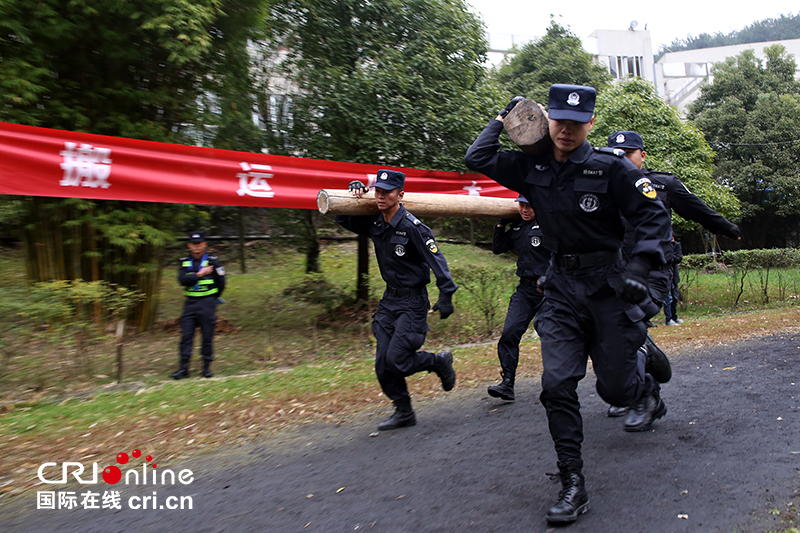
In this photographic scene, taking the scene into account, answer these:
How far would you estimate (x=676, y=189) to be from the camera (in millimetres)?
4855

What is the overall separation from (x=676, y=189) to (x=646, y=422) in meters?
2.01

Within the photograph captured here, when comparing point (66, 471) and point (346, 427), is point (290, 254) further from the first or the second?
point (66, 471)

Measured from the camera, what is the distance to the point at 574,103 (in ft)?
10.6

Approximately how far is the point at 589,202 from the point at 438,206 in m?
3.75

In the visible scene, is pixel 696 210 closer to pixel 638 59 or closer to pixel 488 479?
pixel 488 479

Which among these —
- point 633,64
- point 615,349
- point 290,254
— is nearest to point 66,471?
A: point 615,349

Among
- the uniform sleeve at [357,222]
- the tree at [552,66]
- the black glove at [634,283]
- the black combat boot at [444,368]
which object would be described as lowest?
the black combat boot at [444,368]

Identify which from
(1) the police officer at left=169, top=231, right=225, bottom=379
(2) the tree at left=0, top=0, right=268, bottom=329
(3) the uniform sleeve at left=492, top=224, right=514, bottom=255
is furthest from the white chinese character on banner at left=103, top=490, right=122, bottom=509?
(2) the tree at left=0, top=0, right=268, bottom=329

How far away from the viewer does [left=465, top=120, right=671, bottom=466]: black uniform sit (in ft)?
10.3

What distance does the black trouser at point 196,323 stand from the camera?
6926 mm

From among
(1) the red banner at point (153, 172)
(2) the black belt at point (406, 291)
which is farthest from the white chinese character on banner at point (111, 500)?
(1) the red banner at point (153, 172)

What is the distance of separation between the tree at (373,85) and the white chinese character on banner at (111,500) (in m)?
6.31

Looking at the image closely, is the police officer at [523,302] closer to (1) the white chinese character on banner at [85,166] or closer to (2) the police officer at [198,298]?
(2) the police officer at [198,298]

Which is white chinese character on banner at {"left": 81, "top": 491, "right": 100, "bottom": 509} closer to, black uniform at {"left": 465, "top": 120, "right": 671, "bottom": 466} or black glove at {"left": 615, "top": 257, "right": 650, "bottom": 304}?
A: black uniform at {"left": 465, "top": 120, "right": 671, "bottom": 466}
